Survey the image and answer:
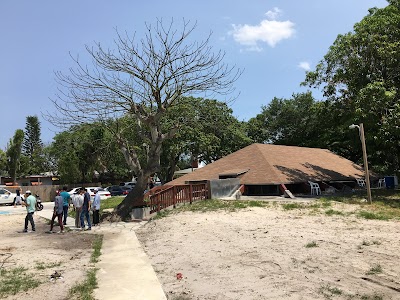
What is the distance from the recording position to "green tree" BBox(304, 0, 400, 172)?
2208 centimetres

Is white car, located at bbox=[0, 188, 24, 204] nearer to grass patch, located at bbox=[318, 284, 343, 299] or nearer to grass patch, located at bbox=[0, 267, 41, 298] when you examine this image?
grass patch, located at bbox=[0, 267, 41, 298]

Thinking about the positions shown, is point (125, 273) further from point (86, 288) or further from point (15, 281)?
point (15, 281)

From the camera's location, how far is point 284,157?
29500 millimetres

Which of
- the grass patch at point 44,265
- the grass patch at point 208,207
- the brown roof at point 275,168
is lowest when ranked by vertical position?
the grass patch at point 44,265

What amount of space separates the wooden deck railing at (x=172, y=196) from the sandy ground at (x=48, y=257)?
4728 millimetres

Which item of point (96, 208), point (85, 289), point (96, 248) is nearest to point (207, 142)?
point (96, 208)

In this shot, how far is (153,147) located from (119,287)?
1230cm

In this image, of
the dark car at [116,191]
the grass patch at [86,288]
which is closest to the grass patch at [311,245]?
the grass patch at [86,288]

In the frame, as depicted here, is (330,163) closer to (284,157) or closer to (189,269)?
(284,157)

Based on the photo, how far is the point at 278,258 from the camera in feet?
26.5

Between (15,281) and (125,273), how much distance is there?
2115 millimetres

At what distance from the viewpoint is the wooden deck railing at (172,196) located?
18.3m

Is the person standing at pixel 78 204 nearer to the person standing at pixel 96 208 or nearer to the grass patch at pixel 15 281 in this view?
the person standing at pixel 96 208

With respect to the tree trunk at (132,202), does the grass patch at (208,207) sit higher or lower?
lower
